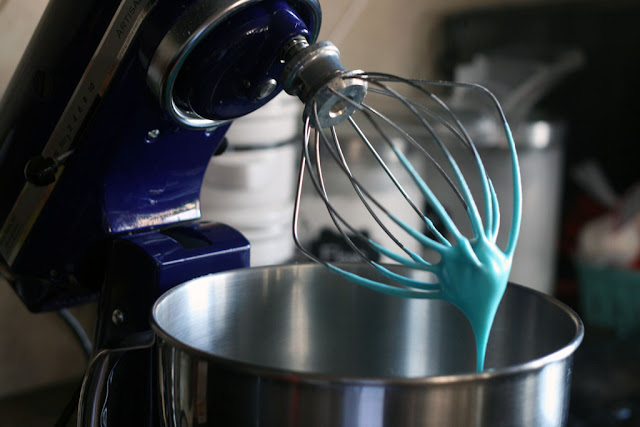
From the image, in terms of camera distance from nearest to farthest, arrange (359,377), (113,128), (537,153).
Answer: (359,377) → (113,128) → (537,153)

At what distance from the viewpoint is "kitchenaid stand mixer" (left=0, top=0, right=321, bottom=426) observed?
0.31 metres

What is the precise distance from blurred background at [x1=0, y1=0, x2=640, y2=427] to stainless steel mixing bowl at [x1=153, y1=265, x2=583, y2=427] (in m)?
0.20

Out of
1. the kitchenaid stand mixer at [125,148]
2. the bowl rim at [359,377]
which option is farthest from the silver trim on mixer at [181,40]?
the bowl rim at [359,377]

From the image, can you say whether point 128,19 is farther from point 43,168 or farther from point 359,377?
point 359,377

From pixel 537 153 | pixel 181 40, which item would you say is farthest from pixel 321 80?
pixel 537 153

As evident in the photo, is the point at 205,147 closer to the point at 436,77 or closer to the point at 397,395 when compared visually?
the point at 397,395

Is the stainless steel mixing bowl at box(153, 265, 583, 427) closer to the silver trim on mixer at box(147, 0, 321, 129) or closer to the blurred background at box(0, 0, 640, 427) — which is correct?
the silver trim on mixer at box(147, 0, 321, 129)

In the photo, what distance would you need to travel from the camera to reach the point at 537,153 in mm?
978

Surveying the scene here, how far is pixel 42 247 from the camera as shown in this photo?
0.39m

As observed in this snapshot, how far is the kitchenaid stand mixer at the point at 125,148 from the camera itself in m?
0.31

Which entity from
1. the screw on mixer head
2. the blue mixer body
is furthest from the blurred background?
the screw on mixer head

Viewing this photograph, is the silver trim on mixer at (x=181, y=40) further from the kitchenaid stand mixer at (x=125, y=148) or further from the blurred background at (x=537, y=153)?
the blurred background at (x=537, y=153)

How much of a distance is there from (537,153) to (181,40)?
759 mm

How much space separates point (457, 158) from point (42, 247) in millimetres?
522
